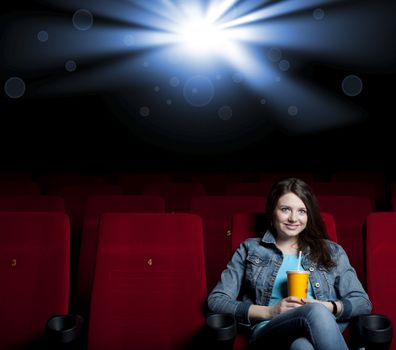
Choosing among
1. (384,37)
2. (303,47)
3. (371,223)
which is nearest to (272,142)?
(303,47)

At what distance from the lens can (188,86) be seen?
553cm

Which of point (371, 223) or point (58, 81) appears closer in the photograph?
point (371, 223)

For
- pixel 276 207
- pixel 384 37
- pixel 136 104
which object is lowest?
pixel 276 207

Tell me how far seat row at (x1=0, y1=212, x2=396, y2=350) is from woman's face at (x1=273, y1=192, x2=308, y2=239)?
0.21m

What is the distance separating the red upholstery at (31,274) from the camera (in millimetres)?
1354

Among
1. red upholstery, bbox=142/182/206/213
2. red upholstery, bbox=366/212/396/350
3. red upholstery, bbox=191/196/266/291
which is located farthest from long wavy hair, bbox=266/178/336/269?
red upholstery, bbox=142/182/206/213

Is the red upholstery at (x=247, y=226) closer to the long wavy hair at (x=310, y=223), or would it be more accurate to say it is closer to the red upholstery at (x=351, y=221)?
the long wavy hair at (x=310, y=223)

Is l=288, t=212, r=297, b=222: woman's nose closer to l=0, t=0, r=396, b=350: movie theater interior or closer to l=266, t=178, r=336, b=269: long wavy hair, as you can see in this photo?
l=266, t=178, r=336, b=269: long wavy hair

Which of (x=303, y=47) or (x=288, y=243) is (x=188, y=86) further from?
(x=288, y=243)

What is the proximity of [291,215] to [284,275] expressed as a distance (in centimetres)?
16

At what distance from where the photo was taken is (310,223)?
1456mm

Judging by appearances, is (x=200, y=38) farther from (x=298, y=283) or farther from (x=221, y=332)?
(x=221, y=332)

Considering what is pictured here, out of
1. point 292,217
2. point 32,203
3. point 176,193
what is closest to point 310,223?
point 292,217

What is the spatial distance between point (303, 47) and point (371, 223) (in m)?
4.11
